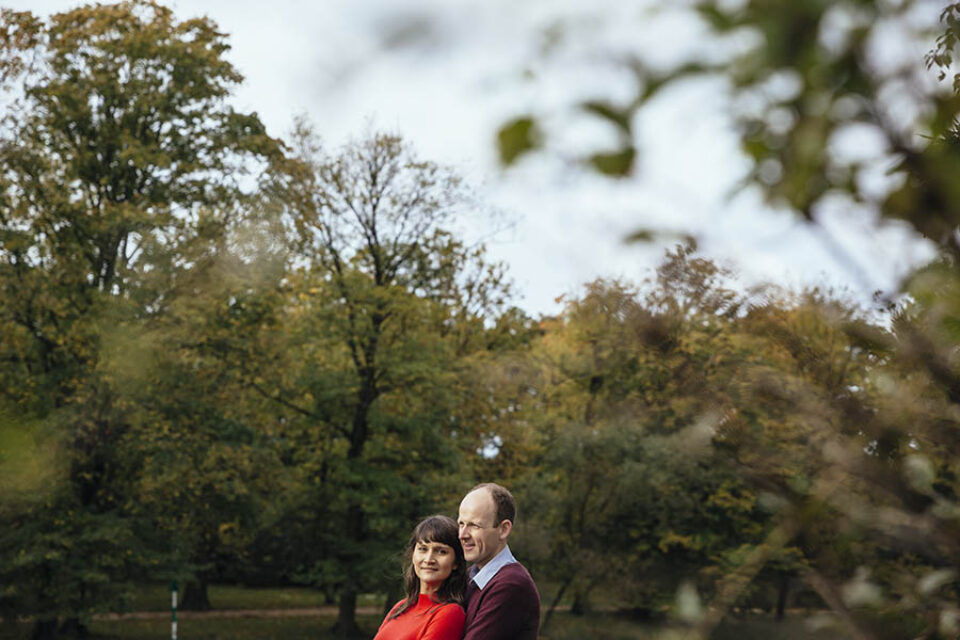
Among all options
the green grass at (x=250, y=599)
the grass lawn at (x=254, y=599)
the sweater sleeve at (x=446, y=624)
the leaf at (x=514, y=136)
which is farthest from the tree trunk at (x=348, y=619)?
the leaf at (x=514, y=136)

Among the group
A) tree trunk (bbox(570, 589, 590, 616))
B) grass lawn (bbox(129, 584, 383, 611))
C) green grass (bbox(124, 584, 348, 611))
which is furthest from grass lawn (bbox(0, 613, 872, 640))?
green grass (bbox(124, 584, 348, 611))

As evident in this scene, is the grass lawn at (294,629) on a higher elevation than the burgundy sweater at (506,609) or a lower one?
lower

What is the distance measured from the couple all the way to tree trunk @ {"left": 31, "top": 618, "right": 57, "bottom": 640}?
16.5 meters

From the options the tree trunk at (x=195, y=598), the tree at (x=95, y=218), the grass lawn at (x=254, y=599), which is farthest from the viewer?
the grass lawn at (x=254, y=599)

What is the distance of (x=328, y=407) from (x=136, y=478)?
468 centimetres

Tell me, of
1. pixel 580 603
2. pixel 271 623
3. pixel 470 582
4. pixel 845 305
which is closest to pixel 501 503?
pixel 470 582

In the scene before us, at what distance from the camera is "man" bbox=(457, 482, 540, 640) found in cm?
386

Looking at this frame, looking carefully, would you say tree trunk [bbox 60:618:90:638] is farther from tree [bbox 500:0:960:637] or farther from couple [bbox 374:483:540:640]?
tree [bbox 500:0:960:637]

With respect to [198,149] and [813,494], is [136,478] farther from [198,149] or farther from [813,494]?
[813,494]

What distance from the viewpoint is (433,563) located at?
4215 millimetres

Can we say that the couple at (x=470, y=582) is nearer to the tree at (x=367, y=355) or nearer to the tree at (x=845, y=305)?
the tree at (x=845, y=305)

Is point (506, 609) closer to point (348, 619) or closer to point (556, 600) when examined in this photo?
point (556, 600)

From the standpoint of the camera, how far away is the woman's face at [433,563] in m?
4.21

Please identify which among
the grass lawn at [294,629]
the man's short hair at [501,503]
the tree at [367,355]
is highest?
the tree at [367,355]
